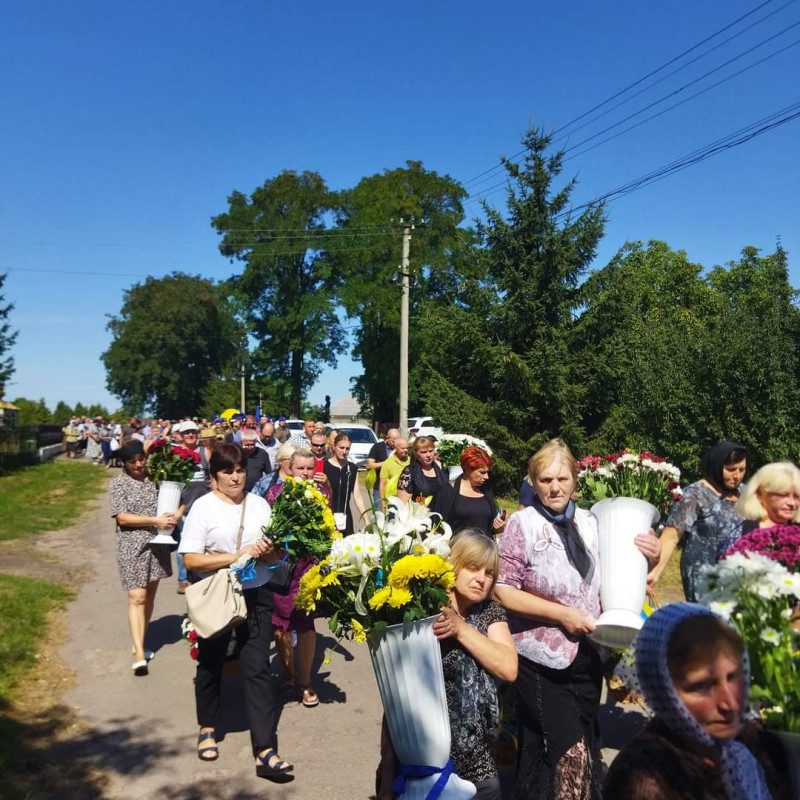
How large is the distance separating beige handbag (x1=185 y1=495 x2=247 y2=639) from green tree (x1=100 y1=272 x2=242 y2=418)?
6558 cm

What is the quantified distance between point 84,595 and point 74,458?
34287mm

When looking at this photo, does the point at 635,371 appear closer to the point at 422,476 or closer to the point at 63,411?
the point at 422,476

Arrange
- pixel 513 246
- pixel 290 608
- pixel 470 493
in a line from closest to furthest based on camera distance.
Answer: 1. pixel 290 608
2. pixel 470 493
3. pixel 513 246

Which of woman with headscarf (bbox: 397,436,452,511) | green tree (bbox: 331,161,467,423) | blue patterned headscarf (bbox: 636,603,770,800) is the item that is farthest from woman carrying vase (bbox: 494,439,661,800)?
green tree (bbox: 331,161,467,423)

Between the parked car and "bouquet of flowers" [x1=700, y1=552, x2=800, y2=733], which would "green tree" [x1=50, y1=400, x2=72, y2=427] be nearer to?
the parked car

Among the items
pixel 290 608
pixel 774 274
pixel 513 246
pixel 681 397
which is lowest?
pixel 290 608

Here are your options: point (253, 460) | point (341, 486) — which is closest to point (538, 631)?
point (341, 486)

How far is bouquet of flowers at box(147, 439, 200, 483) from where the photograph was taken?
7.02 m

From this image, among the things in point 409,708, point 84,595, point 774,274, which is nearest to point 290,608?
point 409,708

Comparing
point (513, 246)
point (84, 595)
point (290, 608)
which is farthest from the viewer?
point (513, 246)

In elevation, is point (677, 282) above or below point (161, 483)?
above

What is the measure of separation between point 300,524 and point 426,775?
2.07m

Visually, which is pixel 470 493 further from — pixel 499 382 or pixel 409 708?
pixel 499 382

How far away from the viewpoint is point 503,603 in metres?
3.73
